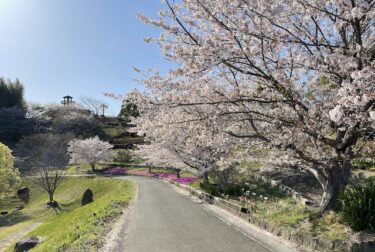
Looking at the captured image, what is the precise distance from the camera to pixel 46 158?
5222 cm

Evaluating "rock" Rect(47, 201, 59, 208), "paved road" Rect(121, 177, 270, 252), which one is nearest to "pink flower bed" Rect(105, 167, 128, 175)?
"rock" Rect(47, 201, 59, 208)

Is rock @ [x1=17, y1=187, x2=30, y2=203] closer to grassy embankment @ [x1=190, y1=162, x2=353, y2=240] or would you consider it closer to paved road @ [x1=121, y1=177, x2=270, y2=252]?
paved road @ [x1=121, y1=177, x2=270, y2=252]

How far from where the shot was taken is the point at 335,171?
11500 millimetres

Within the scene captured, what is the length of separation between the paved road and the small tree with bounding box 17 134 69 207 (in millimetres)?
33281

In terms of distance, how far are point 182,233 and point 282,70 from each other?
Result: 611 centimetres

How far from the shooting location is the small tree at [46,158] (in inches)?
1981

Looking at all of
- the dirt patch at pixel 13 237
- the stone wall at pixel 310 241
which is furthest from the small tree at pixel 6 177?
the stone wall at pixel 310 241

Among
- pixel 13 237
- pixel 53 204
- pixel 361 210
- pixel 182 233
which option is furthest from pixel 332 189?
pixel 53 204

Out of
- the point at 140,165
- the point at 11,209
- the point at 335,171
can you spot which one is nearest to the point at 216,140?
the point at 335,171

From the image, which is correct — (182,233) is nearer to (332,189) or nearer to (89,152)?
(332,189)

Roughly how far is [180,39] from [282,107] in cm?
362

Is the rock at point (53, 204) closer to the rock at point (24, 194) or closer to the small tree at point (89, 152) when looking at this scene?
the rock at point (24, 194)

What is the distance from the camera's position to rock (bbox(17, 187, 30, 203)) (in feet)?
165

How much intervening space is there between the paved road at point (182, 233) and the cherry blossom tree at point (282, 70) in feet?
10.2
